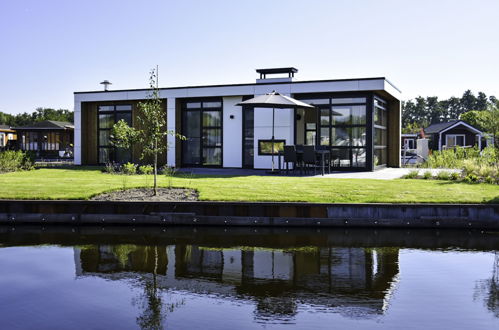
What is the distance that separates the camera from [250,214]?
11.4 m

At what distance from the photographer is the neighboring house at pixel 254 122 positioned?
67.5ft

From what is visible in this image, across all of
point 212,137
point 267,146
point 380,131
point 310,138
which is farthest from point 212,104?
point 380,131

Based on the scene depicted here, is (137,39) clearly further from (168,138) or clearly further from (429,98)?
(429,98)

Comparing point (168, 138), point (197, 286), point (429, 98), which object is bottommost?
point (197, 286)

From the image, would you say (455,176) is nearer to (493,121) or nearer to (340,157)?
(493,121)

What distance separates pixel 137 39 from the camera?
1872cm

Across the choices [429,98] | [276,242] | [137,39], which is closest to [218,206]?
[276,242]

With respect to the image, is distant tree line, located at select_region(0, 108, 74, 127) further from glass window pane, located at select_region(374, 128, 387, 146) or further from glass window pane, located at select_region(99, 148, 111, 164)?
glass window pane, located at select_region(374, 128, 387, 146)

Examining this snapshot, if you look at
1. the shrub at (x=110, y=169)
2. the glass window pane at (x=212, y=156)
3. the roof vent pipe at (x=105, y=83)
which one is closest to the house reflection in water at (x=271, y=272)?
the shrub at (x=110, y=169)

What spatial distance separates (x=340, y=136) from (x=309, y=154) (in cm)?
334

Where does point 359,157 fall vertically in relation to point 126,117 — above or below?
below

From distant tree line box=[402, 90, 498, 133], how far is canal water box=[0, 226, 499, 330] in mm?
90541

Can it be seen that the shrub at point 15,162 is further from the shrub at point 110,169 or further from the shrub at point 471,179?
the shrub at point 471,179

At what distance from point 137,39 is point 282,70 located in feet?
23.6
